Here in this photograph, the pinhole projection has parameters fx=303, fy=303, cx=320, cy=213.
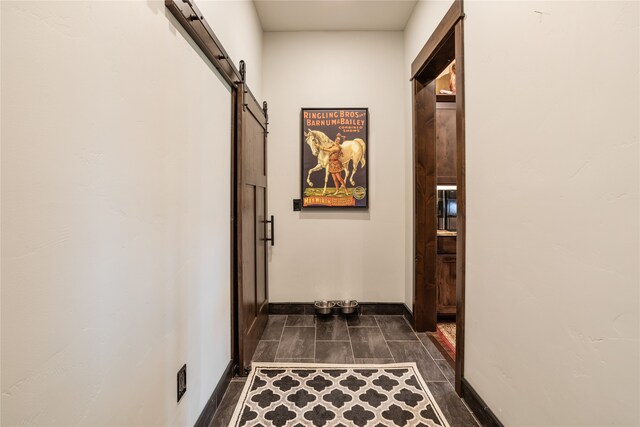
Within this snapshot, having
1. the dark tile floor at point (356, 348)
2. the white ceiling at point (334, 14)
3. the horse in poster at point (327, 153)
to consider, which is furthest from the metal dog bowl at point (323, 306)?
the white ceiling at point (334, 14)

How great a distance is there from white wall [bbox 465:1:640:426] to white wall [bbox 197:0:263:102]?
1402 mm

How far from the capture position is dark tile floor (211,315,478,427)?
1.76 metres

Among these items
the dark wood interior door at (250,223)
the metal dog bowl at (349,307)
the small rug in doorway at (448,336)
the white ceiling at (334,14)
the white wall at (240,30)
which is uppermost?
the white ceiling at (334,14)

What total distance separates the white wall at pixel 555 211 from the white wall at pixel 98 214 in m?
1.42

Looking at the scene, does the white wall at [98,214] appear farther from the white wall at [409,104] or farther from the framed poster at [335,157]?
the white wall at [409,104]

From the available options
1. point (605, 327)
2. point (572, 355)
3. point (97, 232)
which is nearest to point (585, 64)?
point (605, 327)

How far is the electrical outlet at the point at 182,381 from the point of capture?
1.26m

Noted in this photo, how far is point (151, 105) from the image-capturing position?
104 centimetres

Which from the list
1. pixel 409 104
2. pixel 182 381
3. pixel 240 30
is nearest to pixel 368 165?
pixel 409 104

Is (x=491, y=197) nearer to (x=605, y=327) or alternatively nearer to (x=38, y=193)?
(x=605, y=327)

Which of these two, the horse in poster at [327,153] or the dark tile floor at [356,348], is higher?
the horse in poster at [327,153]

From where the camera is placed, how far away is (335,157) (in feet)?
10.2

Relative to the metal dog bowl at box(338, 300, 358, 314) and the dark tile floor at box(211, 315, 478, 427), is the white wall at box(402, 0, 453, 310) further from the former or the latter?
the metal dog bowl at box(338, 300, 358, 314)

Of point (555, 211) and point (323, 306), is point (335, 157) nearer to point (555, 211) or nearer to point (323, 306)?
point (323, 306)
